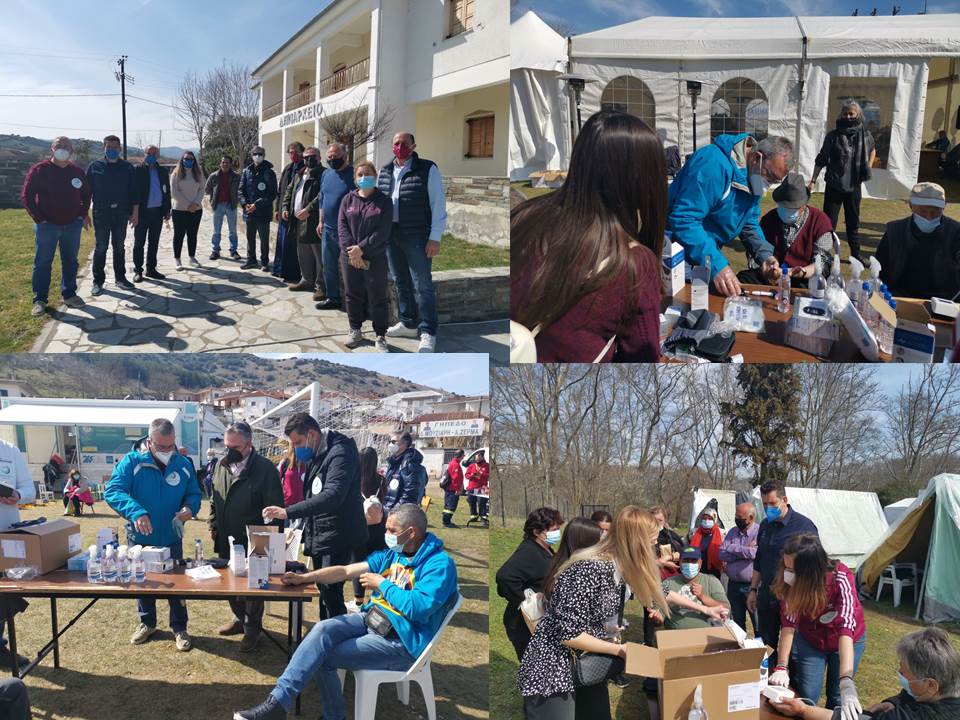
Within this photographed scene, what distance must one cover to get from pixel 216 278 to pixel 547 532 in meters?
2.09

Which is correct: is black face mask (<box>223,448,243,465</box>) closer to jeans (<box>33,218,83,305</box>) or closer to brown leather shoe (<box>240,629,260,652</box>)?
brown leather shoe (<box>240,629,260,652</box>)

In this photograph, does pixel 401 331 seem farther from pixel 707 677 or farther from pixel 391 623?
pixel 707 677

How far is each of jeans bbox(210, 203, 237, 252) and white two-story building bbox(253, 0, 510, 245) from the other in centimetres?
67

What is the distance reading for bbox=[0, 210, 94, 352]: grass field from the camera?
312cm

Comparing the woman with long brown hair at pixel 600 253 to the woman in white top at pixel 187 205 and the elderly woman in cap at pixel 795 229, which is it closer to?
the elderly woman in cap at pixel 795 229

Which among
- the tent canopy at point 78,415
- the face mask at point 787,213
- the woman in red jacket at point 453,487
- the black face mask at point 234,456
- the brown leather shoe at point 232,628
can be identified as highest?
the face mask at point 787,213

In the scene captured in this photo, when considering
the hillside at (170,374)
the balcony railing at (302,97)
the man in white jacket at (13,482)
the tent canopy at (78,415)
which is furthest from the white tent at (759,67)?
the man in white jacket at (13,482)

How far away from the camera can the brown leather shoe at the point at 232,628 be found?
3564 millimetres

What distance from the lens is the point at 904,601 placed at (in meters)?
4.57

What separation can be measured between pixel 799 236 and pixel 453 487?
89.8 inches

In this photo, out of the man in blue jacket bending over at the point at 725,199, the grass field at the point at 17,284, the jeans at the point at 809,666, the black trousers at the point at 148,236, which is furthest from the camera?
the black trousers at the point at 148,236

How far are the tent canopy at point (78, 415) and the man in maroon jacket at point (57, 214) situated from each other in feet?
2.17

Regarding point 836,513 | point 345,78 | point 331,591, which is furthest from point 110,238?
point 836,513

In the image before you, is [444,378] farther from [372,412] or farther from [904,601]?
[904,601]
